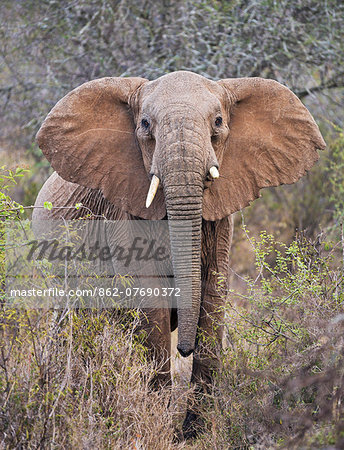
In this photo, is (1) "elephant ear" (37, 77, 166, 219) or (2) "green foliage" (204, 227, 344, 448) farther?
(1) "elephant ear" (37, 77, 166, 219)

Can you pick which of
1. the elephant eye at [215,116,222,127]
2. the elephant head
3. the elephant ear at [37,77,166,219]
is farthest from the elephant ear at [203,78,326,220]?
the elephant ear at [37,77,166,219]

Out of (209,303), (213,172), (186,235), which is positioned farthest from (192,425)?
(213,172)

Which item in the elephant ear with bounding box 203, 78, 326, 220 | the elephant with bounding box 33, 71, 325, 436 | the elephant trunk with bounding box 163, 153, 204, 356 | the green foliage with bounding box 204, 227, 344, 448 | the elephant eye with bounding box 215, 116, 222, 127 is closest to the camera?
the green foliage with bounding box 204, 227, 344, 448

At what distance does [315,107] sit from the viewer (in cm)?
977

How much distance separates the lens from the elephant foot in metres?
5.15

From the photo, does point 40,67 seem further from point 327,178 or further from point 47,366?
point 47,366

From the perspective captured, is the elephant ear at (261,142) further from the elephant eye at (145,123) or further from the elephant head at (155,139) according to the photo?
the elephant eye at (145,123)

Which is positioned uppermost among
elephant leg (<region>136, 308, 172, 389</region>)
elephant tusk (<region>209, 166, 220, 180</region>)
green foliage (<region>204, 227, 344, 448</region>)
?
elephant tusk (<region>209, 166, 220, 180</region>)

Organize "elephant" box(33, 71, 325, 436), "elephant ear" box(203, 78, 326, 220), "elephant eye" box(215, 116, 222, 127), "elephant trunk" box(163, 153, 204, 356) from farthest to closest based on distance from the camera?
"elephant ear" box(203, 78, 326, 220)
"elephant" box(33, 71, 325, 436)
"elephant eye" box(215, 116, 222, 127)
"elephant trunk" box(163, 153, 204, 356)

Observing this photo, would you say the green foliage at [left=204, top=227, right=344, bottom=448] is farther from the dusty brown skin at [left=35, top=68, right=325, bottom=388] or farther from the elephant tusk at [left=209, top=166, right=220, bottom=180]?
the elephant tusk at [left=209, top=166, right=220, bottom=180]

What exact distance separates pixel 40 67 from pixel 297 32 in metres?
3.37

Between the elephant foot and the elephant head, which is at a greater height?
the elephant head

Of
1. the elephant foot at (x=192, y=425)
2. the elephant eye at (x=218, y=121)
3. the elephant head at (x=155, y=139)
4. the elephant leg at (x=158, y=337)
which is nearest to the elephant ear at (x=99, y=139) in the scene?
the elephant head at (x=155, y=139)

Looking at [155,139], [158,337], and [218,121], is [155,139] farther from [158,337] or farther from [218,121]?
[158,337]
